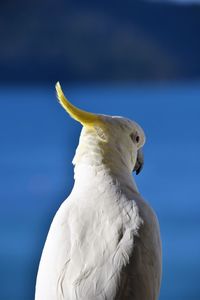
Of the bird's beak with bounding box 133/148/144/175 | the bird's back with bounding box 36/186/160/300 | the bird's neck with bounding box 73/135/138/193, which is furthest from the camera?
the bird's beak with bounding box 133/148/144/175

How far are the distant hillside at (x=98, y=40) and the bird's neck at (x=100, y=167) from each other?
1.74 metres

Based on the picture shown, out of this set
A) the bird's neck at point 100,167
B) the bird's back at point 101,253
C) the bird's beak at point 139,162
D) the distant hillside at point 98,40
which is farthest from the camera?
the distant hillside at point 98,40

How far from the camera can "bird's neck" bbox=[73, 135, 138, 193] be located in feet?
6.48

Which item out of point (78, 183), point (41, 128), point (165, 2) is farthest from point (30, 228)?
point (78, 183)

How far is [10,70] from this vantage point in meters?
3.94

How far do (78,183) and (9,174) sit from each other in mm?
1944

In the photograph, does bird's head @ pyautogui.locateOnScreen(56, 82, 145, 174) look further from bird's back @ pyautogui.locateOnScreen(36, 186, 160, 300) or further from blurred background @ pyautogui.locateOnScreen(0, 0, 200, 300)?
blurred background @ pyautogui.locateOnScreen(0, 0, 200, 300)

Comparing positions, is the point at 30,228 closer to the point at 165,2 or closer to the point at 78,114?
the point at 165,2

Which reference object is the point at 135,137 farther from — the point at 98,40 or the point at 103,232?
the point at 98,40

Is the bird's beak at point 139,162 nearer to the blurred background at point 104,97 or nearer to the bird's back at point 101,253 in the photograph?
the bird's back at point 101,253

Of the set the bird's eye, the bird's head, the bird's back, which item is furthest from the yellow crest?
the bird's back

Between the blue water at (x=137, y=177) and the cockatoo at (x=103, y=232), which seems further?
the blue water at (x=137, y=177)

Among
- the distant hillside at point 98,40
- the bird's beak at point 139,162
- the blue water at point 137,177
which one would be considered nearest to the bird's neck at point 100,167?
the bird's beak at point 139,162

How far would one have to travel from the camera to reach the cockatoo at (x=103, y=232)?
5.75 ft
